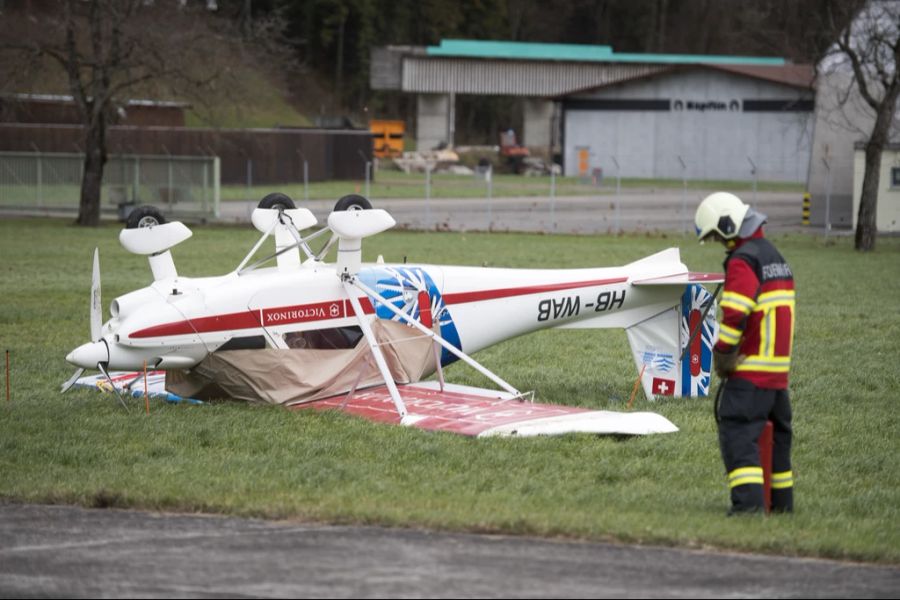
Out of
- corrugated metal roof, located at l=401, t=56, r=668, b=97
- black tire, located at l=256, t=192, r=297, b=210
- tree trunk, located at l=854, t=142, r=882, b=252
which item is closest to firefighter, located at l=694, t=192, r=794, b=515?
black tire, located at l=256, t=192, r=297, b=210

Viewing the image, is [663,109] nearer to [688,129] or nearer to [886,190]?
[688,129]

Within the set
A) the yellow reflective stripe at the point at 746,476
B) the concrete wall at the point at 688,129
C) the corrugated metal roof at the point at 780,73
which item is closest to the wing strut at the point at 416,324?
the yellow reflective stripe at the point at 746,476

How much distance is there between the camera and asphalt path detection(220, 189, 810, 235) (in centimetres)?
4122

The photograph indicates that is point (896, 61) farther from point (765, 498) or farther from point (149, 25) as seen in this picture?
point (765, 498)

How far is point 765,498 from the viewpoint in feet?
28.4

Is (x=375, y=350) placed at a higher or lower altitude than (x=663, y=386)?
higher

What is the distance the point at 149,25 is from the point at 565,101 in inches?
1617

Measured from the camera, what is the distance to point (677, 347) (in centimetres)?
1326

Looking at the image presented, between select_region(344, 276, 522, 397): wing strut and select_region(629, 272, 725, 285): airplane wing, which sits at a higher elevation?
select_region(629, 272, 725, 285): airplane wing

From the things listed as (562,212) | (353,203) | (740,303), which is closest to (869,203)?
(562,212)

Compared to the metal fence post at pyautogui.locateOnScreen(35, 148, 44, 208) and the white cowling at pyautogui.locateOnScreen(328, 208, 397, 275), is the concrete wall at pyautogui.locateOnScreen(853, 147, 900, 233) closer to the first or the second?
the metal fence post at pyautogui.locateOnScreen(35, 148, 44, 208)

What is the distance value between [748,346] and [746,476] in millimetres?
868

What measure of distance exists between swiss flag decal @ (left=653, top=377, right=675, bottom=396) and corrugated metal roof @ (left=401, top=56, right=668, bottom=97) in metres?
69.0

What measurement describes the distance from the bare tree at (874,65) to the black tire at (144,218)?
23.1m
